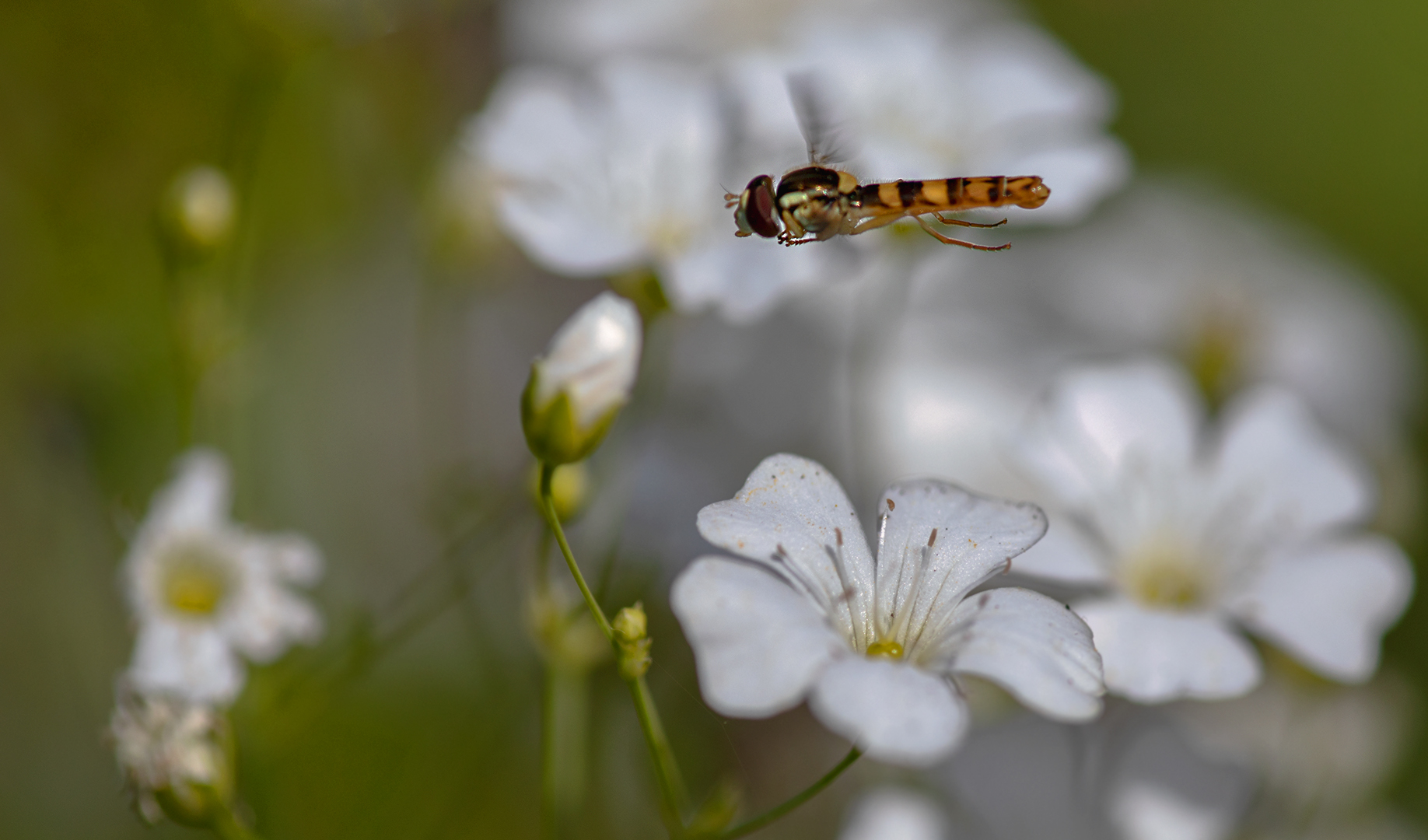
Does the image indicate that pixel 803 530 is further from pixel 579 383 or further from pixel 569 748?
pixel 569 748

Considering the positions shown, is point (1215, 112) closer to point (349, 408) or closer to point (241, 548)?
point (349, 408)

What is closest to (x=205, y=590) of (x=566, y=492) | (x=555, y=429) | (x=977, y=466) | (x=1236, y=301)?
(x=566, y=492)

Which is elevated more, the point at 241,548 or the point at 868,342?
the point at 241,548

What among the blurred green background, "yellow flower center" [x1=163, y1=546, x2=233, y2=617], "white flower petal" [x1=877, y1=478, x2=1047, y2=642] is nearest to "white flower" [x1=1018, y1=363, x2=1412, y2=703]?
"white flower petal" [x1=877, y1=478, x2=1047, y2=642]

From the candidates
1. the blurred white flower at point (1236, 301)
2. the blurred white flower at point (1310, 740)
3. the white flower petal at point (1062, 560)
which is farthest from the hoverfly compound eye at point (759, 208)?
the blurred white flower at point (1236, 301)

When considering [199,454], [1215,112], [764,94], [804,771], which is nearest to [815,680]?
[199,454]

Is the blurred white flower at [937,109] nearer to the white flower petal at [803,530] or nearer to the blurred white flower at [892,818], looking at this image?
the white flower petal at [803,530]
